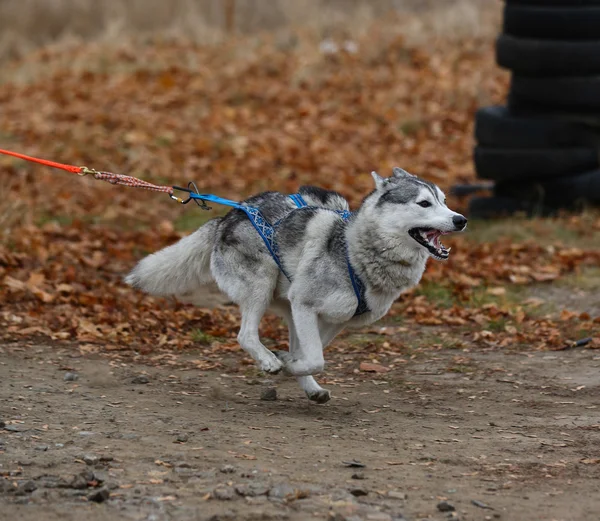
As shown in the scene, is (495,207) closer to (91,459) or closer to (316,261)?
(316,261)

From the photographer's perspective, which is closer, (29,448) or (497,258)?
(29,448)

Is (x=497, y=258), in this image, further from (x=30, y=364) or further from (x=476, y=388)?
(x=30, y=364)

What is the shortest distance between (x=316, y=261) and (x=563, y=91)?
647 cm

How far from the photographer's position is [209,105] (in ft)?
55.8

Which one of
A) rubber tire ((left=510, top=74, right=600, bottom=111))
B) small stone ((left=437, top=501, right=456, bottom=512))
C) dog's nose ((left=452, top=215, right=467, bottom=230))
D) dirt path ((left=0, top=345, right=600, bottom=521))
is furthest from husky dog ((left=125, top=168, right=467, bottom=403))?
rubber tire ((left=510, top=74, right=600, bottom=111))

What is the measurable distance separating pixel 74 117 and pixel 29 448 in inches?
455

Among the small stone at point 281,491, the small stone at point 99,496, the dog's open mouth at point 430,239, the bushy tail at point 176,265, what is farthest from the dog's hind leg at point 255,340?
the small stone at point 99,496

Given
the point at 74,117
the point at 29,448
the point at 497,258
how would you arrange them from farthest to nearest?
the point at 74,117 → the point at 497,258 → the point at 29,448

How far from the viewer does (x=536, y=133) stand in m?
11.8

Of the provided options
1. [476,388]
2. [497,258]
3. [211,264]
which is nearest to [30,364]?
[211,264]

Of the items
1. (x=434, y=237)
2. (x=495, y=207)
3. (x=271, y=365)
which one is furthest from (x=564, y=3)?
(x=271, y=365)

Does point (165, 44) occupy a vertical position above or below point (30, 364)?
above

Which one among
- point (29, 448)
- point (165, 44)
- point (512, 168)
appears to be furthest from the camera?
point (165, 44)

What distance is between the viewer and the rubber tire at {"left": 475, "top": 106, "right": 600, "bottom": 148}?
11.8 metres
